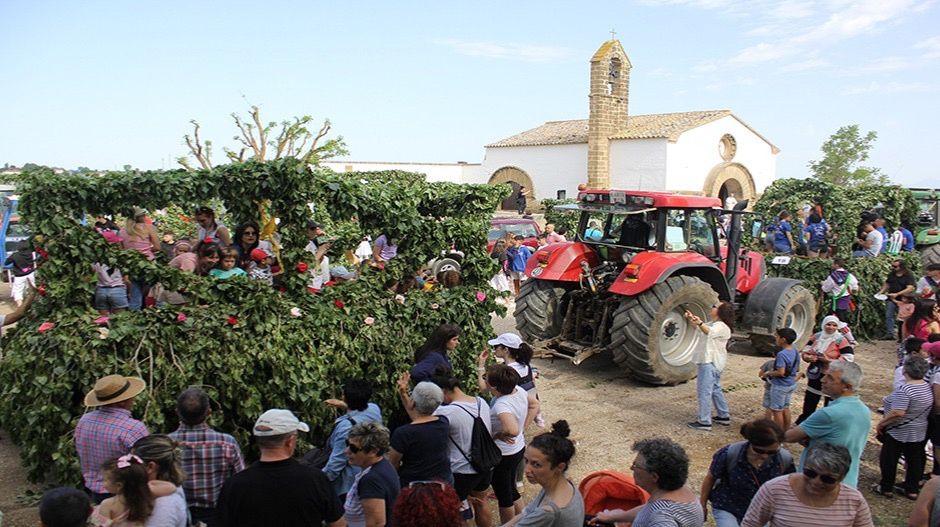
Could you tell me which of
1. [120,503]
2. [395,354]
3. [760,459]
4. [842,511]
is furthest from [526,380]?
[120,503]

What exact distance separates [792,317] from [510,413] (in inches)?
266

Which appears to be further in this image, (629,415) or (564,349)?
(564,349)

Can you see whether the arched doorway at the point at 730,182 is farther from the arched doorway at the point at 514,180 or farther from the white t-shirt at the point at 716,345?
the white t-shirt at the point at 716,345

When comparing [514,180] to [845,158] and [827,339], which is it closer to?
[845,158]

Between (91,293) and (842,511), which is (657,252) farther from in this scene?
(91,293)

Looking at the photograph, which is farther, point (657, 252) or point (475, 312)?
point (657, 252)

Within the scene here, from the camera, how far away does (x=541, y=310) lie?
9.14 meters

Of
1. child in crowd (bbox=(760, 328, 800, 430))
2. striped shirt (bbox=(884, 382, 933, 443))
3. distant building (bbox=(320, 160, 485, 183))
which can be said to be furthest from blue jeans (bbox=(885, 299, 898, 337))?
distant building (bbox=(320, 160, 485, 183))

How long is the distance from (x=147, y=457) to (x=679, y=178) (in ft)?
93.0

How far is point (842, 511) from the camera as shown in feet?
11.5

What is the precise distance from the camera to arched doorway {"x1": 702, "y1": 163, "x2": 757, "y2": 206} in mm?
30219

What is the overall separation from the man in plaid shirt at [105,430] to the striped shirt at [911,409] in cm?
527

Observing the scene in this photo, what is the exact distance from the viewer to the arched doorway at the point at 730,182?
30.2 metres

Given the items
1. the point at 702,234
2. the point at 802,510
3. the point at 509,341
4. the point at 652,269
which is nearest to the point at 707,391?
the point at 652,269
